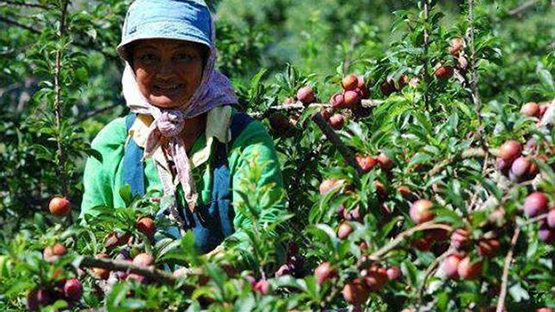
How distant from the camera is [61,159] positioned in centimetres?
278

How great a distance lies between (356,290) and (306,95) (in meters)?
1.11

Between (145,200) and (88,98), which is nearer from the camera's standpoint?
(145,200)

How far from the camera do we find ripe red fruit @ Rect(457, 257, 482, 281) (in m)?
1.77

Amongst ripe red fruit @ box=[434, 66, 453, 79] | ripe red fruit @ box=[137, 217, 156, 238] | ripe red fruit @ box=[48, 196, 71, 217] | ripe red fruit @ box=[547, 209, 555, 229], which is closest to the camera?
ripe red fruit @ box=[547, 209, 555, 229]

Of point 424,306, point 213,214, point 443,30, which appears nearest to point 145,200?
point 213,214

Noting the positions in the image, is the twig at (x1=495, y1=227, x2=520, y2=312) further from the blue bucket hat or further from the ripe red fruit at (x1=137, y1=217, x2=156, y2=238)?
the blue bucket hat

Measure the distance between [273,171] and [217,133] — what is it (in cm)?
20

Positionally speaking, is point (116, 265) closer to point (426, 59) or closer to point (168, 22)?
point (168, 22)

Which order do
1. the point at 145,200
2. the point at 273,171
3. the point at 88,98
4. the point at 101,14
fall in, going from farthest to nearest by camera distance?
the point at 88,98
the point at 101,14
the point at 273,171
the point at 145,200

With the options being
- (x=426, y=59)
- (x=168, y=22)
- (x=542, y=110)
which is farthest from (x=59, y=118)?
(x=542, y=110)

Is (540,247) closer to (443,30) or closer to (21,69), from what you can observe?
(443,30)

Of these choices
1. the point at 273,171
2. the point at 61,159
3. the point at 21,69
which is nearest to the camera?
the point at 273,171

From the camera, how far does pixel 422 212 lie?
1.86m

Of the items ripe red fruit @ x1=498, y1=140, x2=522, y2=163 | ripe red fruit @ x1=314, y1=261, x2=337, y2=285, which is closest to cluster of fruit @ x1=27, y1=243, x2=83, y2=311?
ripe red fruit @ x1=314, y1=261, x2=337, y2=285
